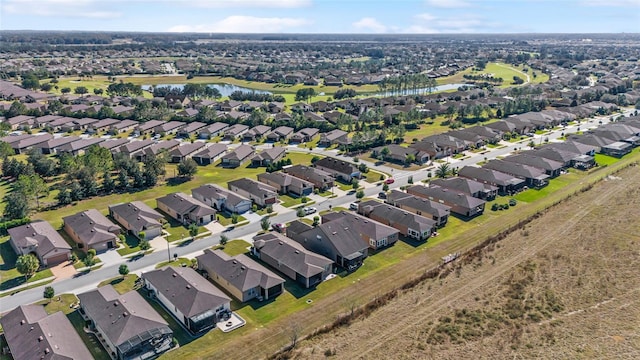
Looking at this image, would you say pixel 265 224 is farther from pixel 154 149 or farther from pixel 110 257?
pixel 154 149

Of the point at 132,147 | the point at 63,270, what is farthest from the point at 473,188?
the point at 132,147

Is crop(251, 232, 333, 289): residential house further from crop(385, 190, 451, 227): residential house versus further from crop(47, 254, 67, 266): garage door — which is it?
crop(47, 254, 67, 266): garage door

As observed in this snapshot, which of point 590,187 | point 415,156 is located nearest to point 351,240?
point 415,156

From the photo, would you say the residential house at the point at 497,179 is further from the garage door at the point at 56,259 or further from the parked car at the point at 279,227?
the garage door at the point at 56,259

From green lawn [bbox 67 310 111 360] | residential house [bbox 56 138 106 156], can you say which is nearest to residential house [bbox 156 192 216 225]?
green lawn [bbox 67 310 111 360]

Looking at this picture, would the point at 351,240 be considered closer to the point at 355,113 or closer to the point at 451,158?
the point at 451,158

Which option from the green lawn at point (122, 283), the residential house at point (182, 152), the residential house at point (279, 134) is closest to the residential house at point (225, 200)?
the green lawn at point (122, 283)
